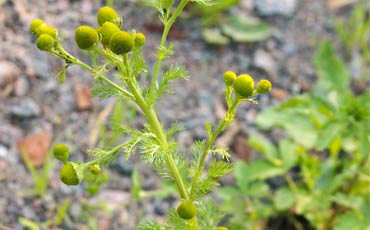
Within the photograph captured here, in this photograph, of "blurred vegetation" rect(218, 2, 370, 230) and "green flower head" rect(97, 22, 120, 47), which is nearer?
"green flower head" rect(97, 22, 120, 47)

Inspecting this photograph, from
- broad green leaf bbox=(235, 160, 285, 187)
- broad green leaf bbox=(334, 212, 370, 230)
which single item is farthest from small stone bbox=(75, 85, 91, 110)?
broad green leaf bbox=(334, 212, 370, 230)

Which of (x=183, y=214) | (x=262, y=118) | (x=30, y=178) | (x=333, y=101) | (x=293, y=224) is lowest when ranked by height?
(x=293, y=224)

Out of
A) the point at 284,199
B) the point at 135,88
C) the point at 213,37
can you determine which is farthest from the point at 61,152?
the point at 213,37

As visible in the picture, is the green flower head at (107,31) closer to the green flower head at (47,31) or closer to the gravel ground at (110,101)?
the green flower head at (47,31)

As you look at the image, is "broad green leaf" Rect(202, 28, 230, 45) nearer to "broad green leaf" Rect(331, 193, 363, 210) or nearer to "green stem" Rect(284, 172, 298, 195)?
"green stem" Rect(284, 172, 298, 195)

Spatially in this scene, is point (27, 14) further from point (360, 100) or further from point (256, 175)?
point (360, 100)

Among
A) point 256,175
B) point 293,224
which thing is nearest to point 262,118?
point 256,175

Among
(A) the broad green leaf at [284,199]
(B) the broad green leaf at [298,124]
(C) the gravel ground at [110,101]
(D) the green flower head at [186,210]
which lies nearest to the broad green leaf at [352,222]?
(A) the broad green leaf at [284,199]
